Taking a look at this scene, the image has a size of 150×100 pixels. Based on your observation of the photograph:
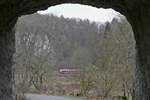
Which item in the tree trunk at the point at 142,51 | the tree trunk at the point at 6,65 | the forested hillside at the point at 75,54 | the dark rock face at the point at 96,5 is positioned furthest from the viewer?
the forested hillside at the point at 75,54

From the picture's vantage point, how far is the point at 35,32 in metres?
19.7

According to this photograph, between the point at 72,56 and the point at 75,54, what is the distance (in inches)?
26.6

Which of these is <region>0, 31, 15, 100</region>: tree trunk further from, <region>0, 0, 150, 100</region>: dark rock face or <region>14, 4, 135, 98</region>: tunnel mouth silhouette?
<region>14, 4, 135, 98</region>: tunnel mouth silhouette

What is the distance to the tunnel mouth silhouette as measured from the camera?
47.2 feet

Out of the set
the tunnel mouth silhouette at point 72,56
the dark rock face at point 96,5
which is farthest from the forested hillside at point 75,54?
the dark rock face at point 96,5

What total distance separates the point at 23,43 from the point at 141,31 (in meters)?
14.3

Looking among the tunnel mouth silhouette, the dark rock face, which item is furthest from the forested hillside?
the dark rock face

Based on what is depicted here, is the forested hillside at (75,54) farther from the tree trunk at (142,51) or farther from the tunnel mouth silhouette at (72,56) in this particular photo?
the tree trunk at (142,51)

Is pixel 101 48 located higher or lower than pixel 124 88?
higher

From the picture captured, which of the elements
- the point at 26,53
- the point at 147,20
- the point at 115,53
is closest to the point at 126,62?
the point at 115,53

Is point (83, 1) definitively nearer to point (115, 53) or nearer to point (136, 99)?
point (136, 99)

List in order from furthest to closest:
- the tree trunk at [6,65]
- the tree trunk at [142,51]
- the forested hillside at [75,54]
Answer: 1. the forested hillside at [75,54]
2. the tree trunk at [6,65]
3. the tree trunk at [142,51]

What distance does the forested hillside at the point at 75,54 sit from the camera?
14.4 m

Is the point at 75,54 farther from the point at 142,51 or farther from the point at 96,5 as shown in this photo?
the point at 142,51
